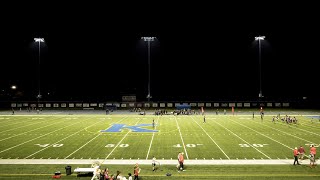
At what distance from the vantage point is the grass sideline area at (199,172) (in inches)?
596

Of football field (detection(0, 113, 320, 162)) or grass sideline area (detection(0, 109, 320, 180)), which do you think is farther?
football field (detection(0, 113, 320, 162))

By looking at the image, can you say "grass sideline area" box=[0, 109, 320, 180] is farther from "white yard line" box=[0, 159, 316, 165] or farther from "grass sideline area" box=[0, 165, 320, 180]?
"white yard line" box=[0, 159, 316, 165]

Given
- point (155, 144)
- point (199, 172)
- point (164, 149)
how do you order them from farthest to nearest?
point (155, 144), point (164, 149), point (199, 172)

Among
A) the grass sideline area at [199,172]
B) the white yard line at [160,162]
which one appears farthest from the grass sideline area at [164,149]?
the white yard line at [160,162]

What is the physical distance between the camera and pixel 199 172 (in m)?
16.0

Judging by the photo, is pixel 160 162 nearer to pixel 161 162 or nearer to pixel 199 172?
pixel 161 162

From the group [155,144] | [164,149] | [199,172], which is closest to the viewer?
[199,172]

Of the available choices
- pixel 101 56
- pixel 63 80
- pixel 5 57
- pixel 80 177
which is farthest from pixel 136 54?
pixel 80 177

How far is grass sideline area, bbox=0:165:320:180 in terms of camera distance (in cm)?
1515

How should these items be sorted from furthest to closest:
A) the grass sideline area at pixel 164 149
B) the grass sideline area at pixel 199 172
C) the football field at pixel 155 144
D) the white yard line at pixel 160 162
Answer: the football field at pixel 155 144
the white yard line at pixel 160 162
the grass sideline area at pixel 164 149
the grass sideline area at pixel 199 172

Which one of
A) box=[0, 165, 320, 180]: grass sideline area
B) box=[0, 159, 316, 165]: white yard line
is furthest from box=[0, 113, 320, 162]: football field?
box=[0, 165, 320, 180]: grass sideline area

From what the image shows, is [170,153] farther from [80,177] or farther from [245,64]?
[245,64]

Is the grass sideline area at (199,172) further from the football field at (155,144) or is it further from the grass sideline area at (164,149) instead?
the football field at (155,144)

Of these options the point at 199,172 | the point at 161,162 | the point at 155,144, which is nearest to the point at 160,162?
the point at 161,162
